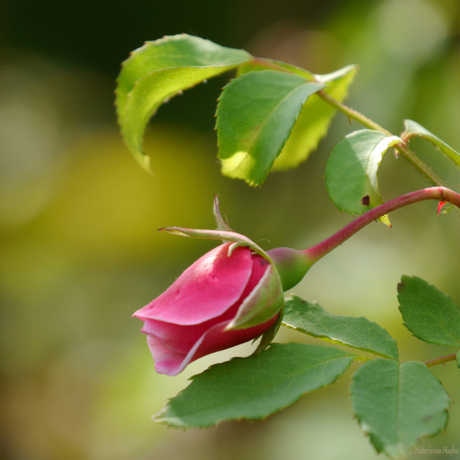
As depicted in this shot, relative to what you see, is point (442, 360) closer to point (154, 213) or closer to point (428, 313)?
point (428, 313)

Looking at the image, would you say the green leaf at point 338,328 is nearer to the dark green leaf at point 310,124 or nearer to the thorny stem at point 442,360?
the thorny stem at point 442,360

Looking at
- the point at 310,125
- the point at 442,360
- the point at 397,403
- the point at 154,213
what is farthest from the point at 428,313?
the point at 154,213

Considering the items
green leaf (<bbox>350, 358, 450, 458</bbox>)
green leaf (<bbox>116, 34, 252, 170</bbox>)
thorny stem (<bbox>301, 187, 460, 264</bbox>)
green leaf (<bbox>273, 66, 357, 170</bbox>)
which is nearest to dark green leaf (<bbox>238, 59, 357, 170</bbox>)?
green leaf (<bbox>273, 66, 357, 170</bbox>)

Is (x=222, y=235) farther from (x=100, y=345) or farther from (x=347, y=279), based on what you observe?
(x=100, y=345)

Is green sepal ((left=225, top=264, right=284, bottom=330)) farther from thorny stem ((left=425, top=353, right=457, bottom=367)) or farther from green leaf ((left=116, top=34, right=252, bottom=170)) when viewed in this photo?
green leaf ((left=116, top=34, right=252, bottom=170))

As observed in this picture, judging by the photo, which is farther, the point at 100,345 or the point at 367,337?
the point at 100,345

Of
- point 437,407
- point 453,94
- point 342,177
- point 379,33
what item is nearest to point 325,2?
point 379,33

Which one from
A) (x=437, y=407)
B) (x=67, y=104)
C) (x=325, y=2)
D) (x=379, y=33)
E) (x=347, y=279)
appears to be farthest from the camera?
(x=67, y=104)

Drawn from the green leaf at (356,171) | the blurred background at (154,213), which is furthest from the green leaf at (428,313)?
the blurred background at (154,213)
